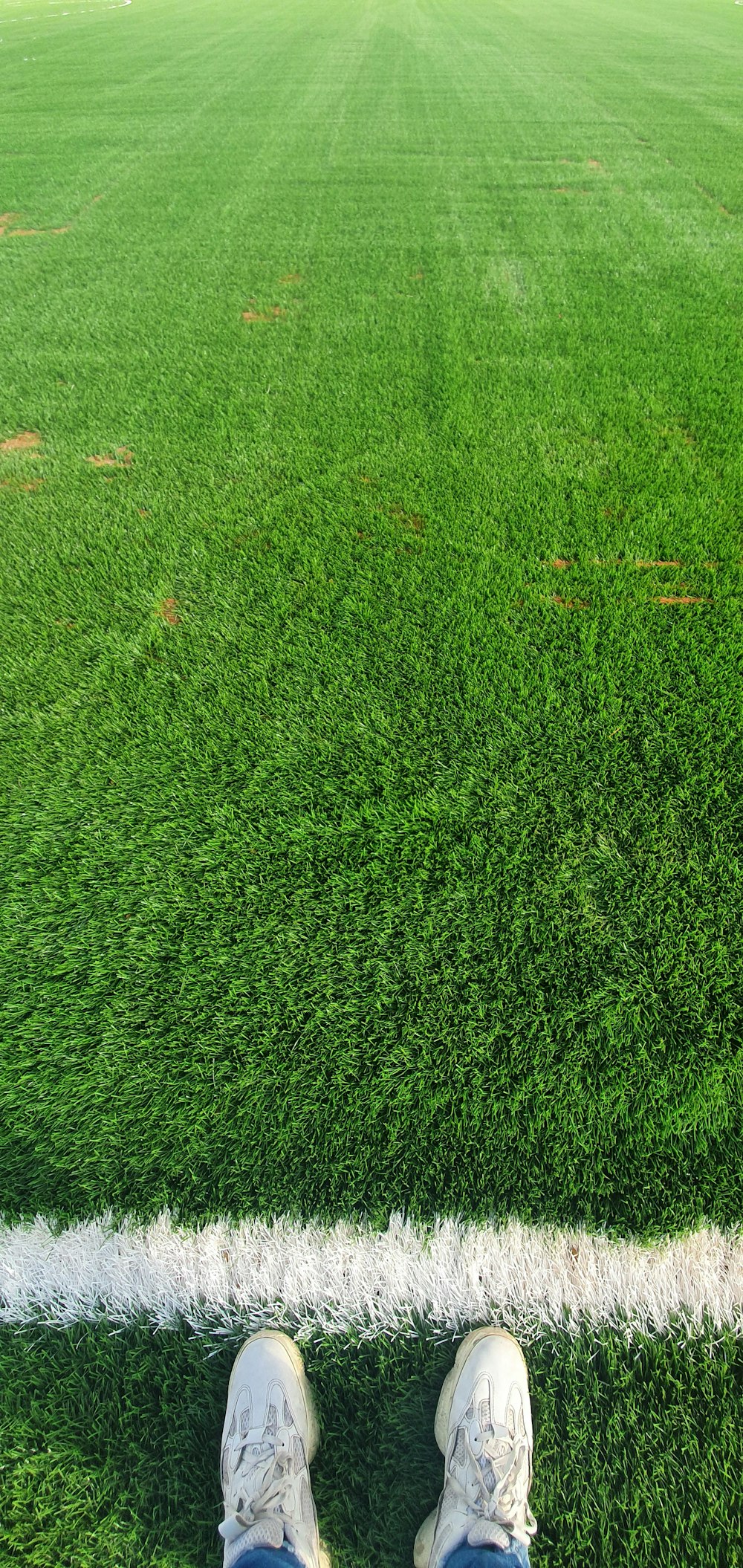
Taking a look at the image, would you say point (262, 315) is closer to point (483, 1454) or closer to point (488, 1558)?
point (483, 1454)

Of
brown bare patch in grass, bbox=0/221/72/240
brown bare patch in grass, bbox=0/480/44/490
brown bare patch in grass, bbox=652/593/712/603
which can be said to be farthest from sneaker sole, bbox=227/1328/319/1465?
brown bare patch in grass, bbox=0/221/72/240

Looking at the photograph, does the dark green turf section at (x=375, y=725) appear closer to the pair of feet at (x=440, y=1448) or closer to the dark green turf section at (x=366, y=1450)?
the dark green turf section at (x=366, y=1450)

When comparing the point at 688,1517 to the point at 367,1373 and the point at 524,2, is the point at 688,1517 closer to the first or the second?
the point at 367,1373

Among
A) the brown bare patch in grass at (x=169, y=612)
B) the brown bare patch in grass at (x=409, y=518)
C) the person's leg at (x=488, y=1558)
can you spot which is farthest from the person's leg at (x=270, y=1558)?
the brown bare patch in grass at (x=409, y=518)

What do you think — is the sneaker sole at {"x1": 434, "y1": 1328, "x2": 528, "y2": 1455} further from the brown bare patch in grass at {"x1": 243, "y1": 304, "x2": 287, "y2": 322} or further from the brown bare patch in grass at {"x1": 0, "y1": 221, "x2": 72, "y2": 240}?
the brown bare patch in grass at {"x1": 0, "y1": 221, "x2": 72, "y2": 240}

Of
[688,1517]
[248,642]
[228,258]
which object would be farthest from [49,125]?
[688,1517]

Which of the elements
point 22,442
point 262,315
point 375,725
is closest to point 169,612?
point 375,725

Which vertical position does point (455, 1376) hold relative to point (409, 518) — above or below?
below
